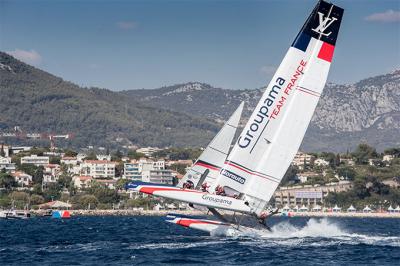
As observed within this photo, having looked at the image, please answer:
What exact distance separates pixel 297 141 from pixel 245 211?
375 centimetres

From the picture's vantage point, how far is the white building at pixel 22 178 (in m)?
166

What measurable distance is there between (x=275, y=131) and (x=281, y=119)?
0.59 m

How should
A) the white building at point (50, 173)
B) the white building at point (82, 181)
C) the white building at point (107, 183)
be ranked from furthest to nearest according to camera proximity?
the white building at point (50, 173) → the white building at point (82, 181) → the white building at point (107, 183)

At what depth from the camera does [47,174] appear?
184875 millimetres

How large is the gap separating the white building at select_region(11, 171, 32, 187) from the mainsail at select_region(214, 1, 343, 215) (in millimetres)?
122268

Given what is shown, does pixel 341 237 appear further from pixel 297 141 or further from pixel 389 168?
pixel 389 168

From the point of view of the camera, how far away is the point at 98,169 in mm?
194500

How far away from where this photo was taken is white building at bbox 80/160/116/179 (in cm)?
19388

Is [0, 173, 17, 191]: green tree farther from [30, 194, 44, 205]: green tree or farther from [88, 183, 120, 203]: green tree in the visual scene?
[88, 183, 120, 203]: green tree

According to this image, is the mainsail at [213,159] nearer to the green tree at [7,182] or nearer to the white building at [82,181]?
the green tree at [7,182]

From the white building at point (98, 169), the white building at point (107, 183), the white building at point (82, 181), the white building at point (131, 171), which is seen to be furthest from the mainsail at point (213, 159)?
the white building at point (98, 169)

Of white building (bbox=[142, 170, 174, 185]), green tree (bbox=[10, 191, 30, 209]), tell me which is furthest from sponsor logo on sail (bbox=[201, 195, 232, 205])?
white building (bbox=[142, 170, 174, 185])

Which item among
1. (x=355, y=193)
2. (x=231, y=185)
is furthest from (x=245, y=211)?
(x=355, y=193)

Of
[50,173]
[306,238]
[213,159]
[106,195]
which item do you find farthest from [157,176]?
[306,238]
